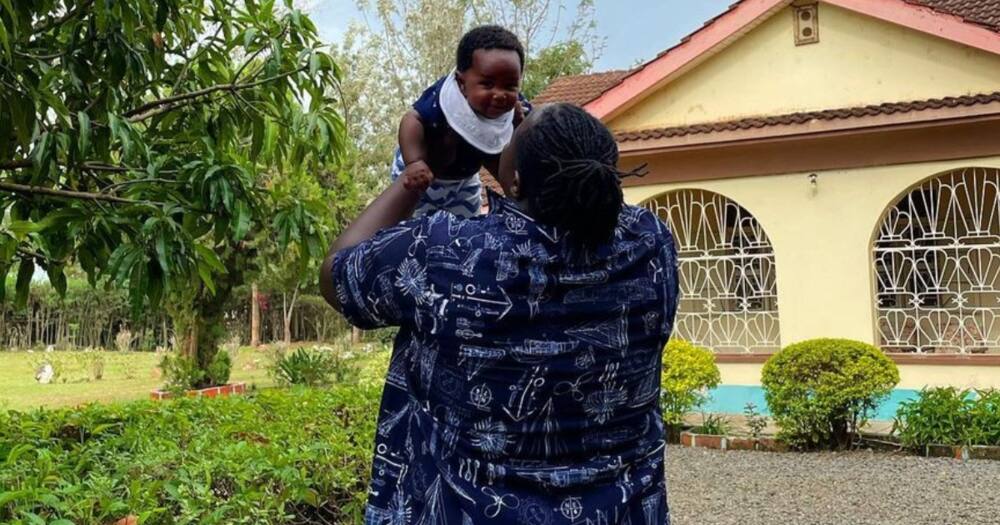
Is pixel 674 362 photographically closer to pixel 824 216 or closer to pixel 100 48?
pixel 824 216

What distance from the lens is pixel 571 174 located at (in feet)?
4.81

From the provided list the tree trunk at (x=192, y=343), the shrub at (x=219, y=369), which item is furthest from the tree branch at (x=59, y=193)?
the shrub at (x=219, y=369)

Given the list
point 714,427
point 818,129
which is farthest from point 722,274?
point 714,427

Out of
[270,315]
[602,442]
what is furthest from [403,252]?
[270,315]

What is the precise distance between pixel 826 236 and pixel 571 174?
8.87 metres

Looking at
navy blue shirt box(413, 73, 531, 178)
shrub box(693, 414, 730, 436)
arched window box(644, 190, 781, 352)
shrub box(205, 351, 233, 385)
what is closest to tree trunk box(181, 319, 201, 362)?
shrub box(205, 351, 233, 385)

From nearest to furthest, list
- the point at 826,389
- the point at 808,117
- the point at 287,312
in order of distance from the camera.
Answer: the point at 826,389 → the point at 808,117 → the point at 287,312

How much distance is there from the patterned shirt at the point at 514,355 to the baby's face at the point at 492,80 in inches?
16.7

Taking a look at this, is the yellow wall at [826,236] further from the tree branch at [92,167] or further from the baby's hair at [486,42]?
the baby's hair at [486,42]

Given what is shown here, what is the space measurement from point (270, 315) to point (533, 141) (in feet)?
86.6

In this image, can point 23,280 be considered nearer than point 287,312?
Yes

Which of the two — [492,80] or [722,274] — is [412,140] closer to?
[492,80]

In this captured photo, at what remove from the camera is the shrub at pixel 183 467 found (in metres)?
2.82

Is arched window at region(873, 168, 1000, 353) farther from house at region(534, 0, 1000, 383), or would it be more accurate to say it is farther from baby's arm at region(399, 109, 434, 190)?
baby's arm at region(399, 109, 434, 190)
